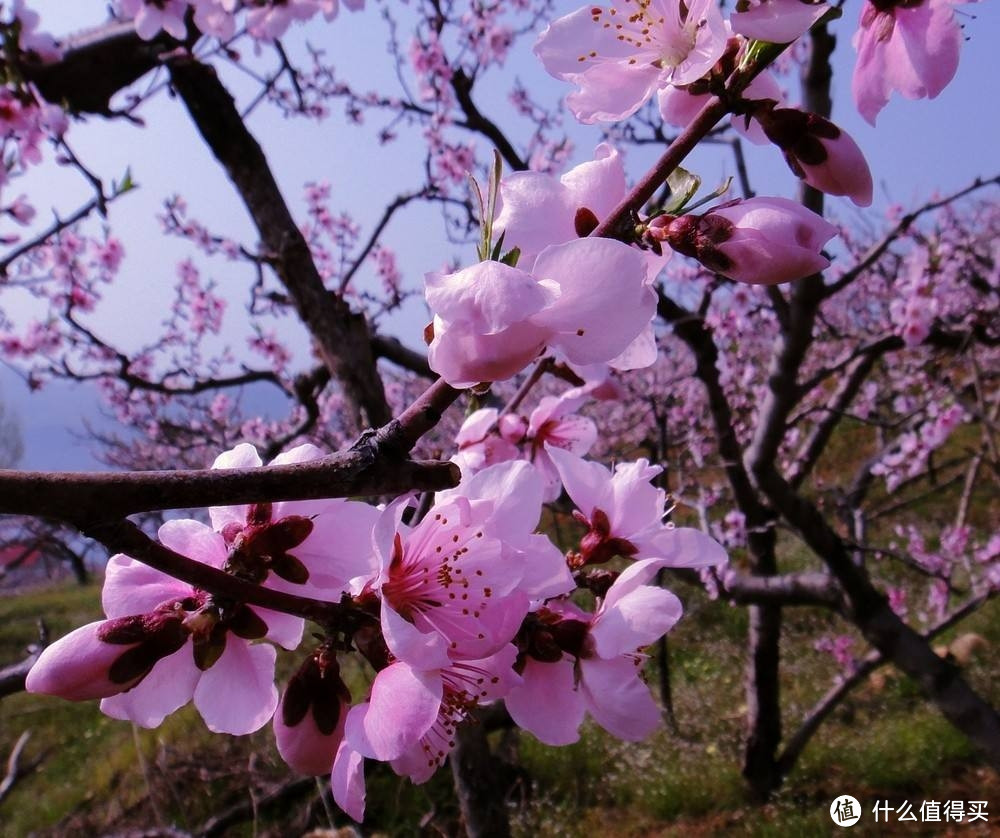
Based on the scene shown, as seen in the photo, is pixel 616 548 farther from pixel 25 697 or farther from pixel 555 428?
pixel 25 697

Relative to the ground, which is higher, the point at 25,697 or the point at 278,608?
the point at 25,697

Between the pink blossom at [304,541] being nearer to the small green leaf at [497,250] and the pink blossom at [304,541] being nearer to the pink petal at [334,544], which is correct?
the pink petal at [334,544]

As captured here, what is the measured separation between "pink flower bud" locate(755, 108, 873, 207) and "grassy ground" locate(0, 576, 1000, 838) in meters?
2.68

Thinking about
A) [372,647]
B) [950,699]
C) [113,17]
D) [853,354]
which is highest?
[113,17]

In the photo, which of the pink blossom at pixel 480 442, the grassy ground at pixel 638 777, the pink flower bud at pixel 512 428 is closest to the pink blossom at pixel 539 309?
the pink blossom at pixel 480 442

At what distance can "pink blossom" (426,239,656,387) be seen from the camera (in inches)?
17.3

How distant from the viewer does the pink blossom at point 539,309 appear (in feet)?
1.44

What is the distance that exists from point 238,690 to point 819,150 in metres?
0.66

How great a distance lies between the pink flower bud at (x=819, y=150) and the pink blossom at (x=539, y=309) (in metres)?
0.21

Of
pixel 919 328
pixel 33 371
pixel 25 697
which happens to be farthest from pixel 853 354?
pixel 25 697

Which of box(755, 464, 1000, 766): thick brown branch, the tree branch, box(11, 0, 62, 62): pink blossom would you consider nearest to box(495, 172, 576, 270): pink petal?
the tree branch

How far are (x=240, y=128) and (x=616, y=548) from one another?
2145mm

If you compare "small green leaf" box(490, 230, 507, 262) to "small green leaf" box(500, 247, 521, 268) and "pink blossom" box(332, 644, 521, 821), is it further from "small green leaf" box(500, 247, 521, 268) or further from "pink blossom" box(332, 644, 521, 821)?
"pink blossom" box(332, 644, 521, 821)

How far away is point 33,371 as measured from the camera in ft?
15.2
